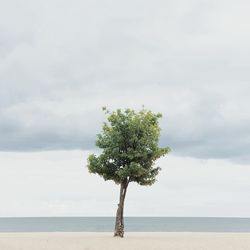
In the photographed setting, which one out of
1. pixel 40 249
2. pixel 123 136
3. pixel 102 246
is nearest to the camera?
pixel 40 249

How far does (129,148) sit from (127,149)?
41 cm

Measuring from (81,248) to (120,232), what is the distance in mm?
15130

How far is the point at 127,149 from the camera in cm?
5244

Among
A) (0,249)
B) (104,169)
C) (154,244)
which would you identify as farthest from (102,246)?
(104,169)

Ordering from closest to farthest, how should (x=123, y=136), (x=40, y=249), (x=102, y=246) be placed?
(x=40, y=249) < (x=102, y=246) < (x=123, y=136)

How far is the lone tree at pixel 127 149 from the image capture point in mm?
52312

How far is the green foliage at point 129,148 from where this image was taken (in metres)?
52.2

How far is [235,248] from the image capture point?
132ft

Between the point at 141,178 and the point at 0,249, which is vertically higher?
the point at 141,178

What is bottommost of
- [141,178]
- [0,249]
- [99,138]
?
[0,249]

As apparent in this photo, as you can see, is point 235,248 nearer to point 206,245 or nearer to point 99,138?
point 206,245

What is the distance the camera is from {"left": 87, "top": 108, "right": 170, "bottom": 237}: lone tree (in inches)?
2060

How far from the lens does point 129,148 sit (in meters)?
52.1

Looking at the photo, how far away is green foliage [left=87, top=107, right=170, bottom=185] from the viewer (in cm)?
5225
